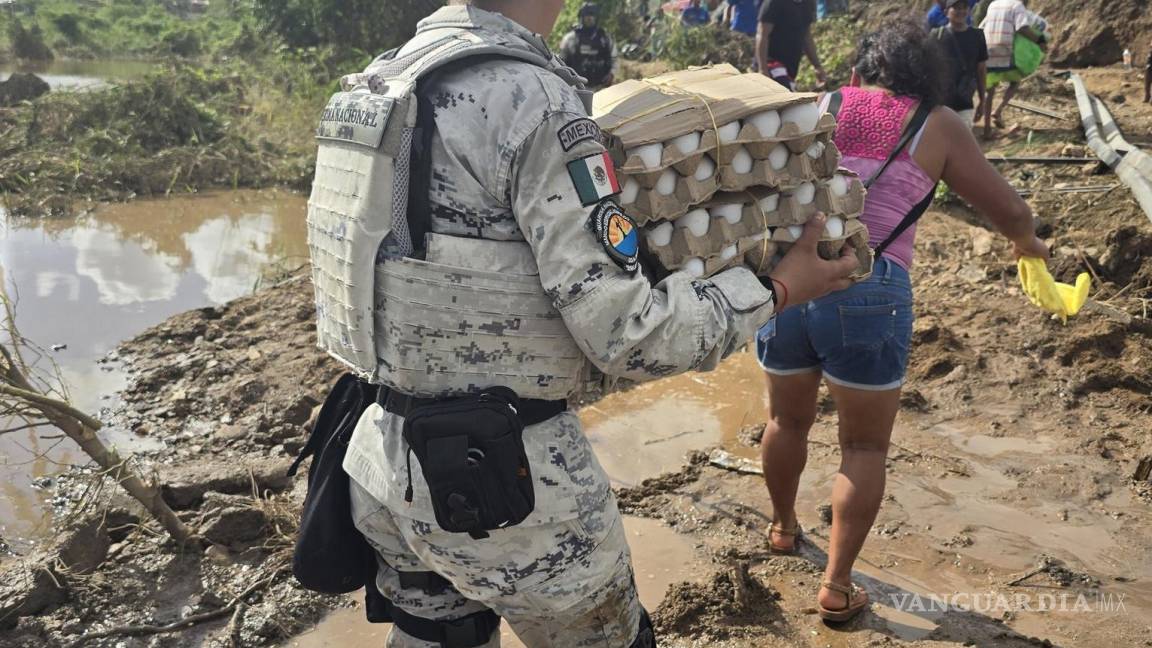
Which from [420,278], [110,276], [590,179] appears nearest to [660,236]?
[590,179]

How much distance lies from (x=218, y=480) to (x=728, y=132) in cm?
267

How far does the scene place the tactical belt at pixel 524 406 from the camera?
1585 millimetres

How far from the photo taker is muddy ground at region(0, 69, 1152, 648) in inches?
112

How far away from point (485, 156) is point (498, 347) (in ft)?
1.04

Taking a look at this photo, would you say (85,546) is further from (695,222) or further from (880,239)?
(880,239)

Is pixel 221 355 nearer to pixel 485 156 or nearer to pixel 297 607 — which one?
pixel 297 607

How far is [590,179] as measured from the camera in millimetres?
1419

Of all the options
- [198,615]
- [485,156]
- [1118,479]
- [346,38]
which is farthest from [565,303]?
[346,38]

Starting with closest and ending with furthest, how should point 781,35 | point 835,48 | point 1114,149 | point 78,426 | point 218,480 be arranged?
1. point 78,426
2. point 218,480
3. point 1114,149
4. point 781,35
5. point 835,48

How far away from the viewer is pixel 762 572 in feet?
10.1

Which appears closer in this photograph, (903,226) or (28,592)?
(903,226)

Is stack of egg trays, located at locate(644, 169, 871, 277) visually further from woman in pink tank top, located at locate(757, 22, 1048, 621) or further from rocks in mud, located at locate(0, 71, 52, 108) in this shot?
rocks in mud, located at locate(0, 71, 52, 108)

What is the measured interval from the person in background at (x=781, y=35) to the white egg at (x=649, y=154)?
6.17 meters

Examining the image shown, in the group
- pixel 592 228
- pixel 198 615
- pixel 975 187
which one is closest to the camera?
pixel 592 228
